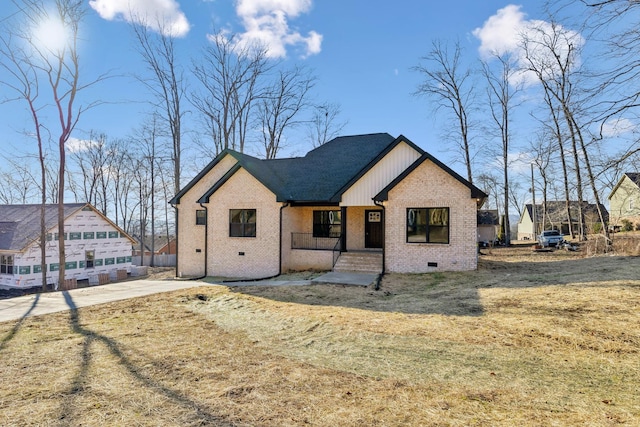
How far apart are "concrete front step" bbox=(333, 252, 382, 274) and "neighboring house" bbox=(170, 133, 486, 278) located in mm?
471

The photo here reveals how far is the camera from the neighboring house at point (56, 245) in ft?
79.5

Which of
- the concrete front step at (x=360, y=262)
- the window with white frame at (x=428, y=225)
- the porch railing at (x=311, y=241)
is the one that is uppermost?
the window with white frame at (x=428, y=225)

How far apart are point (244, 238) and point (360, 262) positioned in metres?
5.76

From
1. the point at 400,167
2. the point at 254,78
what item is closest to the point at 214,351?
the point at 400,167

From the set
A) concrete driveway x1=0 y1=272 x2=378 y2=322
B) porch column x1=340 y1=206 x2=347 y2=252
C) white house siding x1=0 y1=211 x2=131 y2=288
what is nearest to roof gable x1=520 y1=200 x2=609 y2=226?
porch column x1=340 y1=206 x2=347 y2=252

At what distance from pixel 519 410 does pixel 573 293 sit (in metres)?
6.53

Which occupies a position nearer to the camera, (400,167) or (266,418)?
(266,418)

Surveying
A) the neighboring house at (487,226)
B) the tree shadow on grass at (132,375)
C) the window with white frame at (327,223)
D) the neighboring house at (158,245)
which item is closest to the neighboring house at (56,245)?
the neighboring house at (158,245)

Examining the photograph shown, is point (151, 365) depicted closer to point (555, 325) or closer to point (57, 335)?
point (57, 335)

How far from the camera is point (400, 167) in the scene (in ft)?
49.7

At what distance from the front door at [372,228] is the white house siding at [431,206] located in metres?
2.58

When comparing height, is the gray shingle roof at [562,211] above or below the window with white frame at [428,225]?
above

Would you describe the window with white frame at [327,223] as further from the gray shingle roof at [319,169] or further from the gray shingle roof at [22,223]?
the gray shingle roof at [22,223]

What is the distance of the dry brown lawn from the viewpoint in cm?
363
